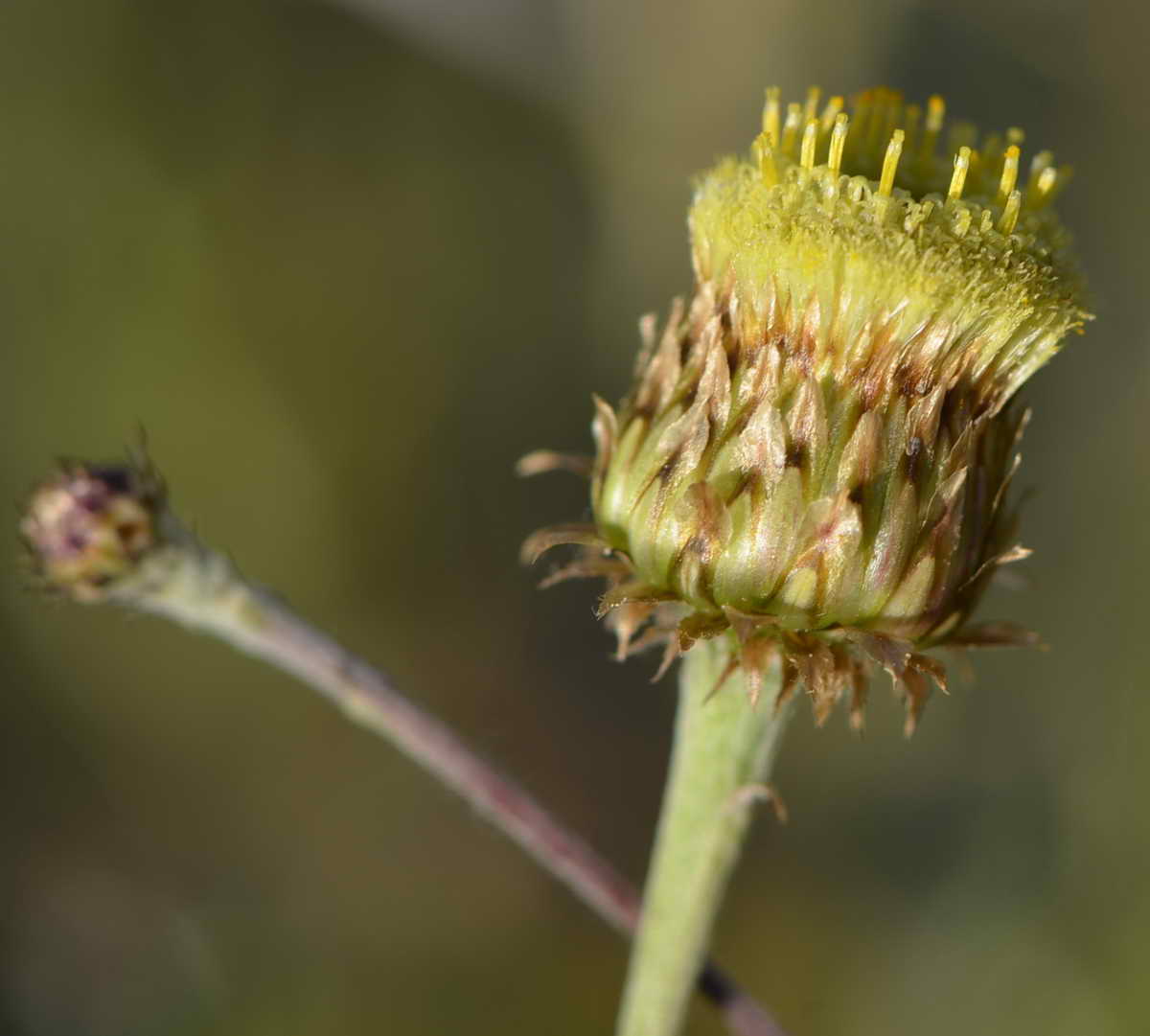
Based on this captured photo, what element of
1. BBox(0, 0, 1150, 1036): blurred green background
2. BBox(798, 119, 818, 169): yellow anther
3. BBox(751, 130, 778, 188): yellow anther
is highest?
BBox(798, 119, 818, 169): yellow anther

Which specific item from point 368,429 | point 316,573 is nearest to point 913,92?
point 368,429

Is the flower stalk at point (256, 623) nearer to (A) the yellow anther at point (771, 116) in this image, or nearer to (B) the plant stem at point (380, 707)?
(B) the plant stem at point (380, 707)

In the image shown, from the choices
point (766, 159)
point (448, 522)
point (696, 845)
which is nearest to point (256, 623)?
point (696, 845)

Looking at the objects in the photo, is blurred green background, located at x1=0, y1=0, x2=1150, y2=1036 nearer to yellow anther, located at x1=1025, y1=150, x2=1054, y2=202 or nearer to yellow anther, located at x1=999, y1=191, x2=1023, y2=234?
yellow anther, located at x1=1025, y1=150, x2=1054, y2=202

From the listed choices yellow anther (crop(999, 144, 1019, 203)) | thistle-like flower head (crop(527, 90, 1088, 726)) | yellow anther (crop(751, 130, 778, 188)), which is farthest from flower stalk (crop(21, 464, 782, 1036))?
yellow anther (crop(999, 144, 1019, 203))

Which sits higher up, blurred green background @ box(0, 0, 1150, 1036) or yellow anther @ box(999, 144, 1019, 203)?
yellow anther @ box(999, 144, 1019, 203)

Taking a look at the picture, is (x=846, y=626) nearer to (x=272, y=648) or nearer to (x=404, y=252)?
(x=272, y=648)

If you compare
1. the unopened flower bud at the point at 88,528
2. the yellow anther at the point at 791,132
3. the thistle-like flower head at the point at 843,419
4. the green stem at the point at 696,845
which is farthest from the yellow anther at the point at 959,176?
the unopened flower bud at the point at 88,528
